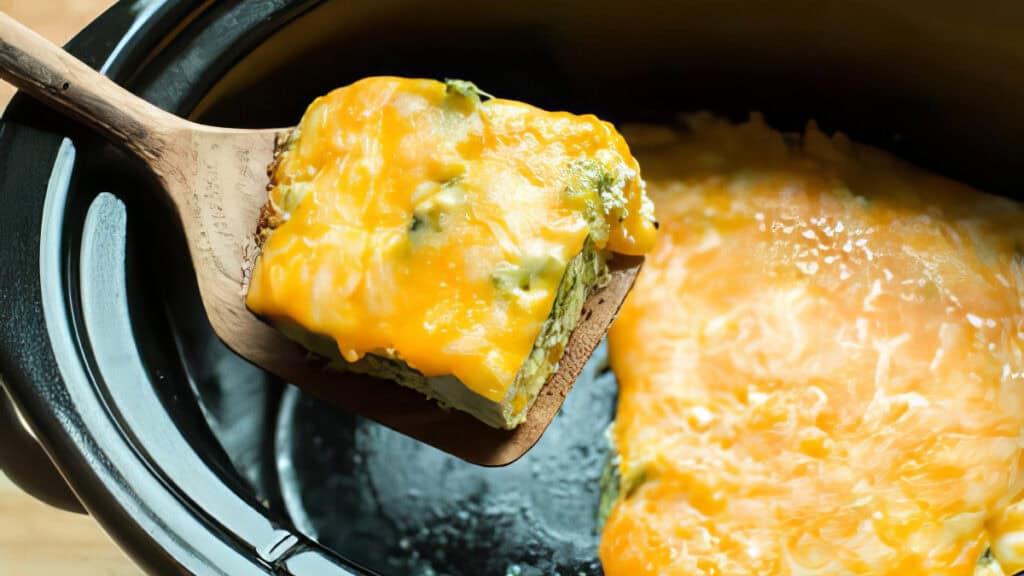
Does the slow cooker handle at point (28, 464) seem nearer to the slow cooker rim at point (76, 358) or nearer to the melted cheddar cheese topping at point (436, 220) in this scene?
the slow cooker rim at point (76, 358)

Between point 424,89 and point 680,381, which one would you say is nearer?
point 424,89

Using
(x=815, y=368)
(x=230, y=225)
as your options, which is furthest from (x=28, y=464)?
(x=815, y=368)

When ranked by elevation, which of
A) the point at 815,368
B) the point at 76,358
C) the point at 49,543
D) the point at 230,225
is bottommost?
the point at 49,543

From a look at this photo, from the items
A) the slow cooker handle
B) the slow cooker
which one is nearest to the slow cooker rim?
the slow cooker

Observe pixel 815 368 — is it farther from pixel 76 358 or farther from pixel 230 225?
pixel 76 358

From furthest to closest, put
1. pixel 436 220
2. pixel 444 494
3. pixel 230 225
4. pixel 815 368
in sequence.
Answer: pixel 444 494 → pixel 815 368 → pixel 230 225 → pixel 436 220

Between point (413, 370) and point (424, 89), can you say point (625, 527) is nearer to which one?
point (413, 370)

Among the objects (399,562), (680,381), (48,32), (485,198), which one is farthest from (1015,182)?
(48,32)
